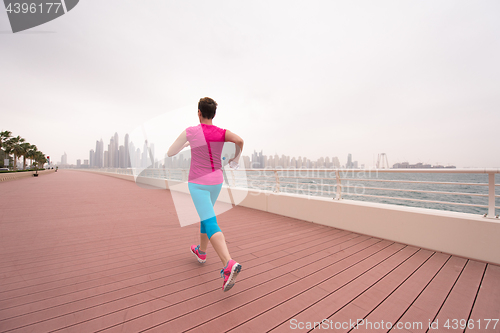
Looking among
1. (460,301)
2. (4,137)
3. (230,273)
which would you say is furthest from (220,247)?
(4,137)

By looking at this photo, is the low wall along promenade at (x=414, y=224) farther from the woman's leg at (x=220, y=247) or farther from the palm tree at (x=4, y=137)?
the palm tree at (x=4, y=137)

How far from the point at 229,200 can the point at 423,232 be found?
15.8ft

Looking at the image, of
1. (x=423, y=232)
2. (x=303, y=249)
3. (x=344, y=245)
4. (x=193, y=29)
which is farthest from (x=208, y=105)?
(x=193, y=29)

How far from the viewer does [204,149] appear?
5.54 ft

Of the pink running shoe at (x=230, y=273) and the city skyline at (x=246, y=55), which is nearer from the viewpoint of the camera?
the pink running shoe at (x=230, y=273)

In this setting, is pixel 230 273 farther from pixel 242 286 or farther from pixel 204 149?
pixel 204 149

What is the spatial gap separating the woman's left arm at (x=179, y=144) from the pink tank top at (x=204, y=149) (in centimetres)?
3

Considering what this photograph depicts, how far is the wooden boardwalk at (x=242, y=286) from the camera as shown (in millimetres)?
1325

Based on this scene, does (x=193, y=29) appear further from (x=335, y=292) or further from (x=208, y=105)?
(x=335, y=292)

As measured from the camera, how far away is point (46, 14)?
729 centimetres

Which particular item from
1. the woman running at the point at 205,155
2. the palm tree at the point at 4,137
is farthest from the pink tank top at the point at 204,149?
the palm tree at the point at 4,137

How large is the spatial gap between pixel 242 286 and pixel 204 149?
4.06 feet

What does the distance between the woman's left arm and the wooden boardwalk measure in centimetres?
116

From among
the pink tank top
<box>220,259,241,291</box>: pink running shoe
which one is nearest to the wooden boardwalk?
<box>220,259,241,291</box>: pink running shoe
